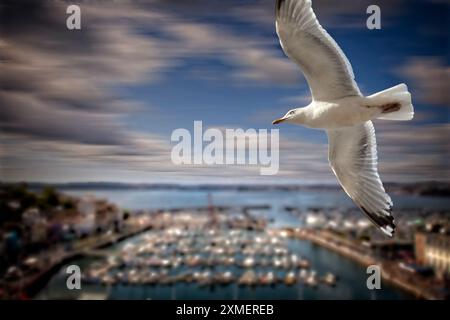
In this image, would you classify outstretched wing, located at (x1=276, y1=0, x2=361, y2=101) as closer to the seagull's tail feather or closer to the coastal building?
the seagull's tail feather

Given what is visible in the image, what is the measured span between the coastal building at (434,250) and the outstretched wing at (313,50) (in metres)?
2.21

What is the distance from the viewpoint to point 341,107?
4.70 feet

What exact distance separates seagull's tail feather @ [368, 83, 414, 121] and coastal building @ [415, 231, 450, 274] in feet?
7.07

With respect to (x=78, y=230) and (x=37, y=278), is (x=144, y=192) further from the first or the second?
(x=37, y=278)

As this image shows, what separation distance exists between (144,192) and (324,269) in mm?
3569

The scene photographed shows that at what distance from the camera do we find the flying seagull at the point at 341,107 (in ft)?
4.41

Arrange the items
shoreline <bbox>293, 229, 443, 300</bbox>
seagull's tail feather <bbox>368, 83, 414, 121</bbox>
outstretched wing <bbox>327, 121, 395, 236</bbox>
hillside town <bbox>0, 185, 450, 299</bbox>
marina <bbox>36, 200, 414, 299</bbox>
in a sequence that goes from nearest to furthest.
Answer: seagull's tail feather <bbox>368, 83, 414, 121</bbox>
outstretched wing <bbox>327, 121, 395, 236</bbox>
hillside town <bbox>0, 185, 450, 299</bbox>
shoreline <bbox>293, 229, 443, 300</bbox>
marina <bbox>36, 200, 414, 299</bbox>

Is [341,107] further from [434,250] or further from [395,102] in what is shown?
[434,250]

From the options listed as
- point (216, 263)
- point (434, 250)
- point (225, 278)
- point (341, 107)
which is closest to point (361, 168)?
point (341, 107)

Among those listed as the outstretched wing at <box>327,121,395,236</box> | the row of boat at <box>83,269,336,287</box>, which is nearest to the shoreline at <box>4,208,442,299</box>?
the row of boat at <box>83,269,336,287</box>

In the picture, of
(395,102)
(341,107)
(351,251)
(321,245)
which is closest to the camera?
(395,102)

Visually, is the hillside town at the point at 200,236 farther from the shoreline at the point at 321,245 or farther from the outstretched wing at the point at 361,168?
the outstretched wing at the point at 361,168

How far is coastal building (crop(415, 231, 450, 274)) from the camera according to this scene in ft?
10.6

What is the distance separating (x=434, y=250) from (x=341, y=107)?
8.17 feet
